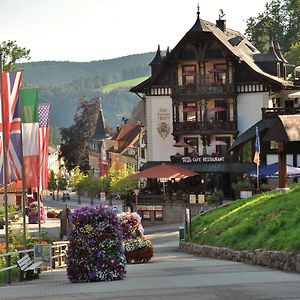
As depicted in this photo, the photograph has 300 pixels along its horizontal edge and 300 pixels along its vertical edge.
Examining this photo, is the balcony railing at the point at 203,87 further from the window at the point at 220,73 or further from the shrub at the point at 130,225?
the shrub at the point at 130,225

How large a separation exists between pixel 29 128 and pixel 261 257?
799cm

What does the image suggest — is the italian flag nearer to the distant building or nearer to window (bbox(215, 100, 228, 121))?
window (bbox(215, 100, 228, 121))

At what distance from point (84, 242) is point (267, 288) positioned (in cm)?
619

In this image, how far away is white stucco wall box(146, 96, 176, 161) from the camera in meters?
69.9

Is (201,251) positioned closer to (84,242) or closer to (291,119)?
(291,119)

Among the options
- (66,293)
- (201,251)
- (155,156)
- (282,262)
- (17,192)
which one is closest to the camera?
(66,293)

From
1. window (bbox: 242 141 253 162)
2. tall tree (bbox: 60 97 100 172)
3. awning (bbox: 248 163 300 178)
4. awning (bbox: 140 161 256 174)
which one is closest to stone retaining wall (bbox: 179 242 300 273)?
awning (bbox: 248 163 300 178)

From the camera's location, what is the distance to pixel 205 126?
67938 mm

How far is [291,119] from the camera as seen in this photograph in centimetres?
3925

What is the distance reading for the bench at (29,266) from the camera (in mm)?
24106

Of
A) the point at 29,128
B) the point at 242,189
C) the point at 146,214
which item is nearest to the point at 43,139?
the point at 29,128

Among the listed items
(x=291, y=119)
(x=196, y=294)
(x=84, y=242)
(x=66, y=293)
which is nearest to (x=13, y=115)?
(x=84, y=242)

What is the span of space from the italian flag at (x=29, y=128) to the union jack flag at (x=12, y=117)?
199 cm

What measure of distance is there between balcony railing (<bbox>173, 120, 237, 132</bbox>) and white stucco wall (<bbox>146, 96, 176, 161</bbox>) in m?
1.34
